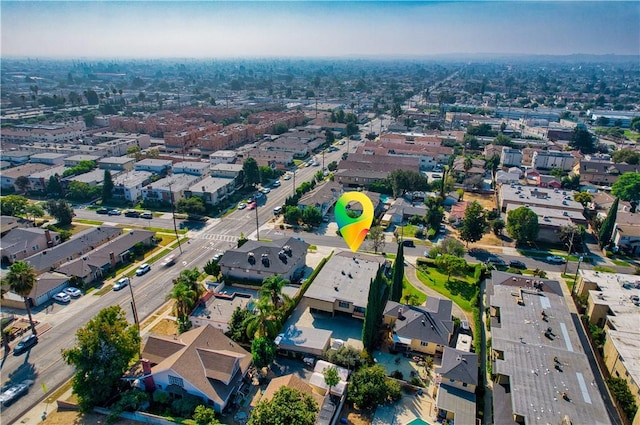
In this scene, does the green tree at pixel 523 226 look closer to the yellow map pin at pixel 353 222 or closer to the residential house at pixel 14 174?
the yellow map pin at pixel 353 222

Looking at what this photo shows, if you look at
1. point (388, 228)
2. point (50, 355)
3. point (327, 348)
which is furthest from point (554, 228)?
point (50, 355)

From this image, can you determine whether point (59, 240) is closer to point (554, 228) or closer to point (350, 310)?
point (350, 310)

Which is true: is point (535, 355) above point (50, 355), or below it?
above

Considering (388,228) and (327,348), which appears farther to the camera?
(388,228)

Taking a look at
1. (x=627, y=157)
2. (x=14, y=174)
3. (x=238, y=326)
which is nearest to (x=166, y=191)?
(x=14, y=174)

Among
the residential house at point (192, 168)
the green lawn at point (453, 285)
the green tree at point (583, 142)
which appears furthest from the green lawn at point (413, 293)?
the green tree at point (583, 142)

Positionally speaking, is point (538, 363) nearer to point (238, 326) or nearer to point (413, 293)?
point (413, 293)

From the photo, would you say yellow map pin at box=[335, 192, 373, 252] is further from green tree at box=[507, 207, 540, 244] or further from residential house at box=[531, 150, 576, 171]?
residential house at box=[531, 150, 576, 171]
